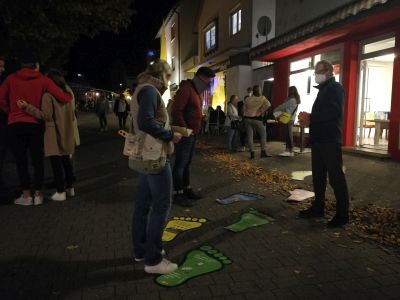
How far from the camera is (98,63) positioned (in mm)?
64438

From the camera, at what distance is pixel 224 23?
826 inches

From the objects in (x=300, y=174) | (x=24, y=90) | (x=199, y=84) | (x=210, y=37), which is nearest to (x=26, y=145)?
(x=24, y=90)

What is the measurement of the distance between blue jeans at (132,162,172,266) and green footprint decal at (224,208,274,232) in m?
1.40

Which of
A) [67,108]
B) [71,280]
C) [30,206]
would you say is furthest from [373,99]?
[71,280]

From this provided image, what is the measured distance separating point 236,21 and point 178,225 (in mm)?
16462

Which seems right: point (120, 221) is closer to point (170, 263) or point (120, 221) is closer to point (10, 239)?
point (10, 239)

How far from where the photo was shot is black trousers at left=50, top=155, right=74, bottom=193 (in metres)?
5.78

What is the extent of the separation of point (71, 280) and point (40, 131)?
9.34 ft

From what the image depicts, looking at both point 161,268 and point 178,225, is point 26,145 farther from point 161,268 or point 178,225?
point 161,268

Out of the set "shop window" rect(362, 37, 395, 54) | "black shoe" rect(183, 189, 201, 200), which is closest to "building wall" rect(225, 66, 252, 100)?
"shop window" rect(362, 37, 395, 54)

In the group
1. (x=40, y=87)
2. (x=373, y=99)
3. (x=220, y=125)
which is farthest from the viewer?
(x=220, y=125)

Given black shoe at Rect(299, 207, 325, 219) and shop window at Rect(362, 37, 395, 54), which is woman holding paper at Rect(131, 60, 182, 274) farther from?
shop window at Rect(362, 37, 395, 54)

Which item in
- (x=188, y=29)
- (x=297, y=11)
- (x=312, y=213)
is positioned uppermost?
(x=188, y=29)

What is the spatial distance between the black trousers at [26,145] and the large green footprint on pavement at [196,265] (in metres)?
2.89
